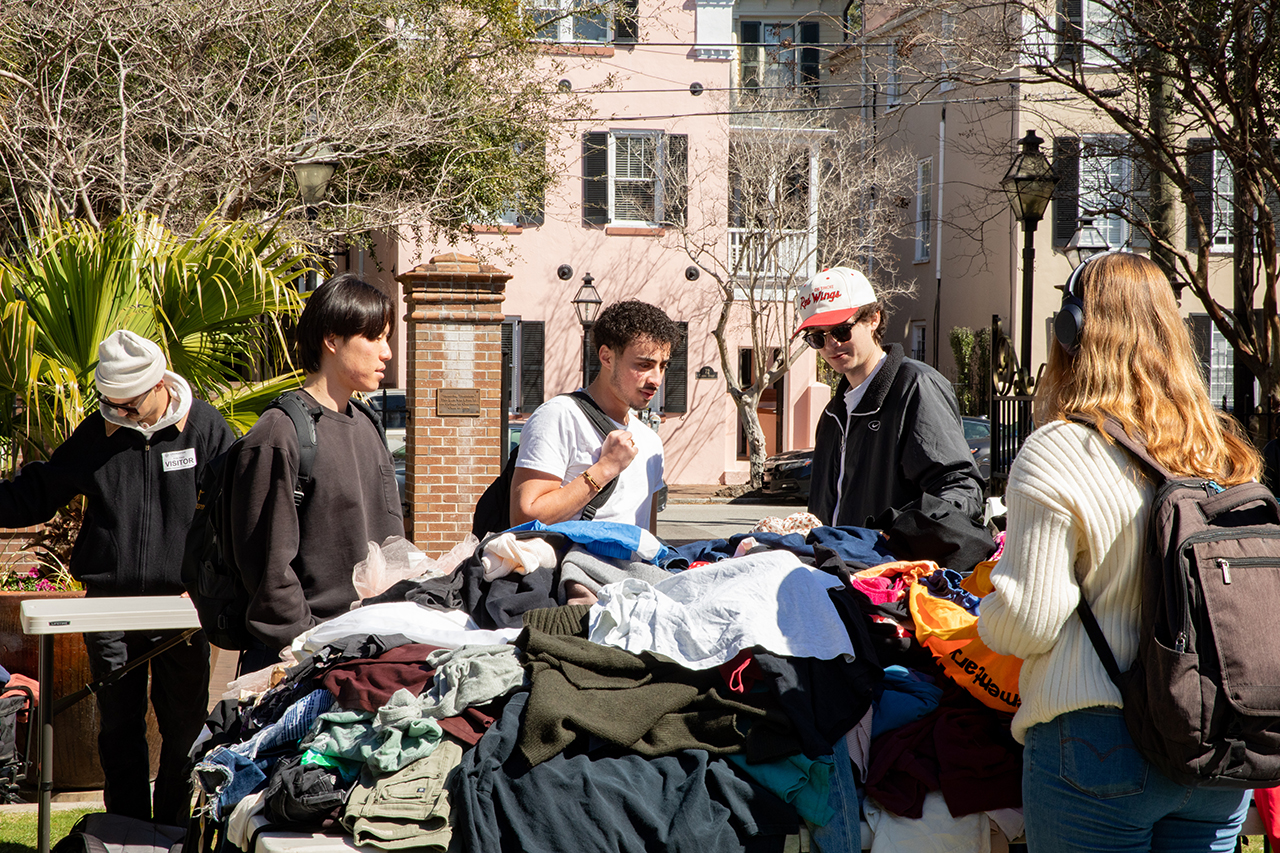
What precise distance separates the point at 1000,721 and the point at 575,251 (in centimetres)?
2073

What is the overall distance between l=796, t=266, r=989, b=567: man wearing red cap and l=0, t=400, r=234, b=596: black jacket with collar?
99.3 inches

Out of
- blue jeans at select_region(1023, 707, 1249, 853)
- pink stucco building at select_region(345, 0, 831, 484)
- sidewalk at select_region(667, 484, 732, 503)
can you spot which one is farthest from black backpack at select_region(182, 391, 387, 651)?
pink stucco building at select_region(345, 0, 831, 484)

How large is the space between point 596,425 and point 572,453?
123 millimetres

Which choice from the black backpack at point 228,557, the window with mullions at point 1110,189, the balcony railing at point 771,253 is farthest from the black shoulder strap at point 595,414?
the balcony railing at point 771,253

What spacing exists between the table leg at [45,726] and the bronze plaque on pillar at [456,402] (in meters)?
5.27

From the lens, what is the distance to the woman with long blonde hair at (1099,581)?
198 cm

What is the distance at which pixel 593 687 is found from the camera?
2281 mm

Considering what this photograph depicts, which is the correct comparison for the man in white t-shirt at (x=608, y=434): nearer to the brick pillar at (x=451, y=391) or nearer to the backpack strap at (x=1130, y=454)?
the backpack strap at (x=1130, y=454)

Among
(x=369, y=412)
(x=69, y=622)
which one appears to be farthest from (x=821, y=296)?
(x=69, y=622)

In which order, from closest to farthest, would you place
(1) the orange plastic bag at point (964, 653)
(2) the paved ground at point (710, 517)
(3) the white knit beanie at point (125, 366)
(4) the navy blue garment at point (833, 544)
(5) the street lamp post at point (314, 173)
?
(1) the orange plastic bag at point (964, 653)
(4) the navy blue garment at point (833, 544)
(3) the white knit beanie at point (125, 366)
(5) the street lamp post at point (314, 173)
(2) the paved ground at point (710, 517)

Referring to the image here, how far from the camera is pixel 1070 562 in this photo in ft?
6.56

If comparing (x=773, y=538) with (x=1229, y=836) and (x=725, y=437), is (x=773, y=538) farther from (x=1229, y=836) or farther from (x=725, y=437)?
(x=725, y=437)

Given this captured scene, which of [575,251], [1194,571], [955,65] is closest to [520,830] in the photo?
[1194,571]

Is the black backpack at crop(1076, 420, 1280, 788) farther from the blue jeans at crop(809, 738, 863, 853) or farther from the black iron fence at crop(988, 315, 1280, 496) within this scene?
the black iron fence at crop(988, 315, 1280, 496)
